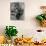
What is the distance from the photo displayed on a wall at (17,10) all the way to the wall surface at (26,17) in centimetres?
5

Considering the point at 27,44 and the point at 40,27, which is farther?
the point at 40,27

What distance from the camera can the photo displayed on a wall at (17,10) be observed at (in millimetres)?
2760

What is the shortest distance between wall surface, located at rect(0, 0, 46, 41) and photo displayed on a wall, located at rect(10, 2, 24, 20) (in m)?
0.05

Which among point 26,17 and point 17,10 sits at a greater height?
point 17,10

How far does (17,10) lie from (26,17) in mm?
181

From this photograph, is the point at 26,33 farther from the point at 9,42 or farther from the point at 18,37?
the point at 9,42

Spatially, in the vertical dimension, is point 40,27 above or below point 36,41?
above

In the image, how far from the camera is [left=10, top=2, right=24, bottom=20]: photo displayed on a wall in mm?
2760

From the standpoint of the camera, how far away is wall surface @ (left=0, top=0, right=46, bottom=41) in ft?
9.07

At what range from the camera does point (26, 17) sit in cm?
277

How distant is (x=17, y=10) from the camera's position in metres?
2.76

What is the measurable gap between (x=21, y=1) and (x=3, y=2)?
0.29 meters

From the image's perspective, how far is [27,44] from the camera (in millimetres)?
2535

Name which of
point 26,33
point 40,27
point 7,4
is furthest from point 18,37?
point 7,4
